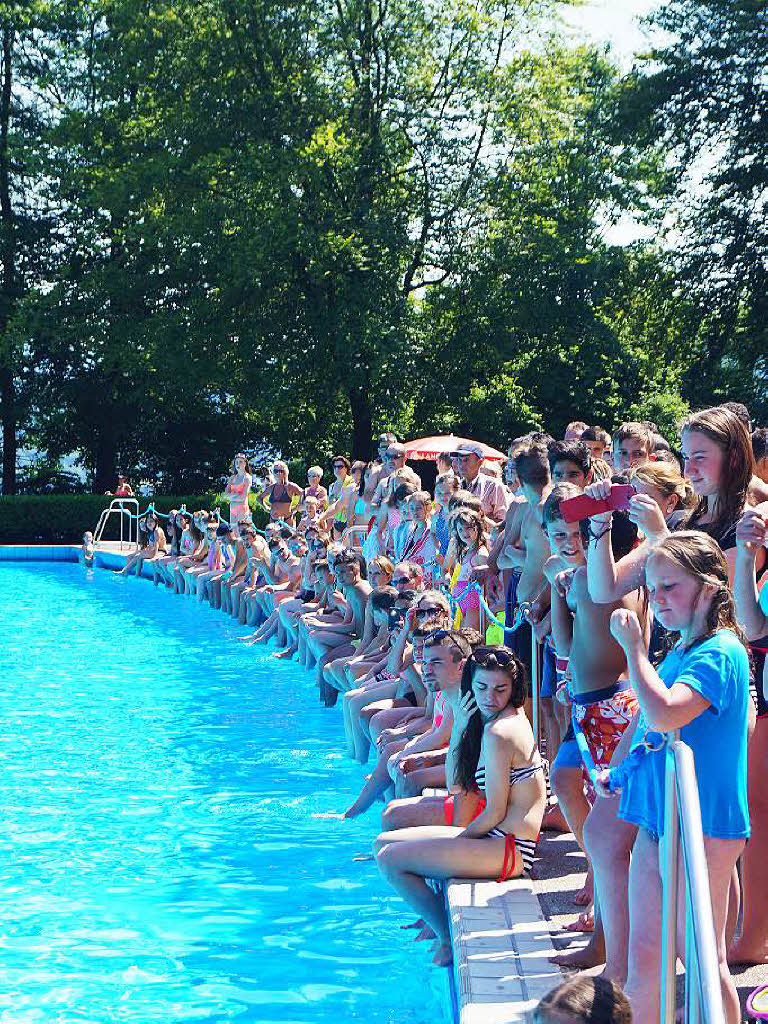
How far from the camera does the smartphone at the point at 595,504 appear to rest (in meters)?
4.38

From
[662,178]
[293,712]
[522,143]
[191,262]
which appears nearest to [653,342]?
[662,178]

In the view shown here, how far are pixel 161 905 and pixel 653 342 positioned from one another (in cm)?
2504

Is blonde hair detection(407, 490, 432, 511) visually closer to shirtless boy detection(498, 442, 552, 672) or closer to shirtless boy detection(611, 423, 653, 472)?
shirtless boy detection(498, 442, 552, 672)

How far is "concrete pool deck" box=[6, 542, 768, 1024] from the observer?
434 cm

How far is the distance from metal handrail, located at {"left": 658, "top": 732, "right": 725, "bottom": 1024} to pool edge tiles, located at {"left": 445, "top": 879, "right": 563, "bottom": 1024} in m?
1.30

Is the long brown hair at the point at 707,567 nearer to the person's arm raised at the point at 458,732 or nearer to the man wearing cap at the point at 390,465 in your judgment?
the person's arm raised at the point at 458,732

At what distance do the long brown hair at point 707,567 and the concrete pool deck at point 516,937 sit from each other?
1.33 meters

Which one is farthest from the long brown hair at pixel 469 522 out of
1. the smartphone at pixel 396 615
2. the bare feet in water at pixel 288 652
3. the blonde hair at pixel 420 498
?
the bare feet in water at pixel 288 652

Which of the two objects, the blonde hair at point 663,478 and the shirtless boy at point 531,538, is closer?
the blonde hair at point 663,478

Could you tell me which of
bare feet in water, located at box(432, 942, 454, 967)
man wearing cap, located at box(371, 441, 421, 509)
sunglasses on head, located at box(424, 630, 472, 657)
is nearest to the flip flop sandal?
bare feet in water, located at box(432, 942, 454, 967)

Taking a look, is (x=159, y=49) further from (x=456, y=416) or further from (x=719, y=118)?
(x=719, y=118)

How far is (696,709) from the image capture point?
134 inches

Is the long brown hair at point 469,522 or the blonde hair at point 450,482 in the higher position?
the blonde hair at point 450,482

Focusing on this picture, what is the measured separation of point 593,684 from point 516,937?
1.05 metres
